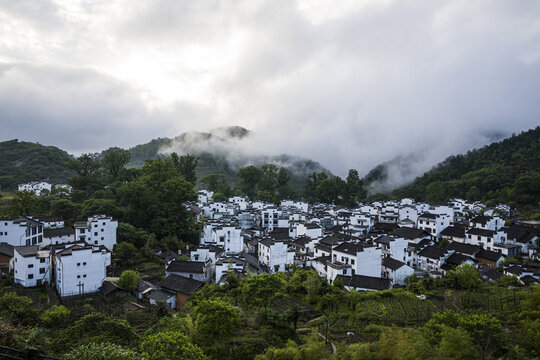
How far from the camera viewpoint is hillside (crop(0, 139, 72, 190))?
69.9m

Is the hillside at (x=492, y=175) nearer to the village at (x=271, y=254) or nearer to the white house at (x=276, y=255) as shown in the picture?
the village at (x=271, y=254)

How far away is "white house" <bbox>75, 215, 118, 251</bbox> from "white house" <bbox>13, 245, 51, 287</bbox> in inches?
292

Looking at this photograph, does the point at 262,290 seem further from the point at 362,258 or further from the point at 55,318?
the point at 362,258

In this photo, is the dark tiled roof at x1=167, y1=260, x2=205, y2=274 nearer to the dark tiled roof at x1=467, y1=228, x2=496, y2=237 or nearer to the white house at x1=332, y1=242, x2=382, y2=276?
the white house at x1=332, y1=242, x2=382, y2=276

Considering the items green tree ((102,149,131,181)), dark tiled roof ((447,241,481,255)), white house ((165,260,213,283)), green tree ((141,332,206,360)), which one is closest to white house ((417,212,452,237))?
dark tiled roof ((447,241,481,255))

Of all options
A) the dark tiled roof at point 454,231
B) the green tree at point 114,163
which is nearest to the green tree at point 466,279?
the dark tiled roof at point 454,231

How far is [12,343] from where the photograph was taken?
1030 centimetres

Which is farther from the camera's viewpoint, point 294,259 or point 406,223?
point 406,223

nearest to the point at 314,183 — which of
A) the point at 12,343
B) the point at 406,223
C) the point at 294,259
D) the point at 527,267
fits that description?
the point at 406,223

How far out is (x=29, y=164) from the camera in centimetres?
7756

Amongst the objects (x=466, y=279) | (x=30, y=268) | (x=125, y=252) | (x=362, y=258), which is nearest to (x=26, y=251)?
(x=30, y=268)

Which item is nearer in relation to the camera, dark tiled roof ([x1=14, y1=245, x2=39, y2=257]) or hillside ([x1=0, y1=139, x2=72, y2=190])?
dark tiled roof ([x1=14, y1=245, x2=39, y2=257])

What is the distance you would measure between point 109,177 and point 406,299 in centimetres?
4829

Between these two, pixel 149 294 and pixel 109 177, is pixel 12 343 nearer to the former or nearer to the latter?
pixel 149 294
